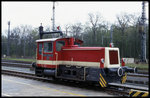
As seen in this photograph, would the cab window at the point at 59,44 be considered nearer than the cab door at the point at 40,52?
Yes

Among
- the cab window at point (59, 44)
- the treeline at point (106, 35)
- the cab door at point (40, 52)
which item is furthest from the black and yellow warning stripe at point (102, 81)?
the treeline at point (106, 35)

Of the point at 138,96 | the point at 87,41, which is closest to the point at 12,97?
the point at 138,96

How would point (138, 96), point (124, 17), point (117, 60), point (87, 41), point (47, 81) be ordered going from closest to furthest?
1. point (138, 96)
2. point (117, 60)
3. point (47, 81)
4. point (87, 41)
5. point (124, 17)

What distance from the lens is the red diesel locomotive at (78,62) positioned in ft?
28.5

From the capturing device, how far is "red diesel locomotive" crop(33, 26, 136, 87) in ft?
28.5

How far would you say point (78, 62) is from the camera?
9766mm

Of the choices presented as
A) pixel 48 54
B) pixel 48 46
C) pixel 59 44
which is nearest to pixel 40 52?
pixel 48 54

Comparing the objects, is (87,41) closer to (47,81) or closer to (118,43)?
(118,43)

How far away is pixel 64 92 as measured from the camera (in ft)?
27.6

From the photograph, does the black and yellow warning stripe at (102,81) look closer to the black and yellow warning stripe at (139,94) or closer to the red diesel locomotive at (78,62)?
the red diesel locomotive at (78,62)

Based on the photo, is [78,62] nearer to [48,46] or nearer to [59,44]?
[59,44]

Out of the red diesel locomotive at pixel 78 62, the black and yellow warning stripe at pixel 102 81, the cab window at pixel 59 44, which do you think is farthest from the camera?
the cab window at pixel 59 44

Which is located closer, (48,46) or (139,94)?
(139,94)

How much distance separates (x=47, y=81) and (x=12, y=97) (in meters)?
4.21
